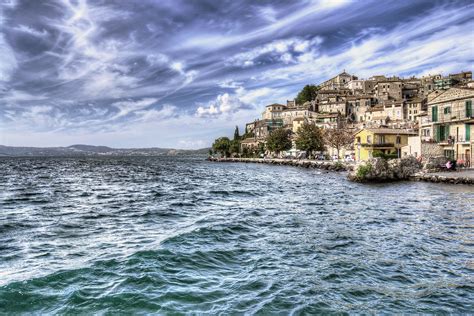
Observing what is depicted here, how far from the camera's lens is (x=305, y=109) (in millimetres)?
169250

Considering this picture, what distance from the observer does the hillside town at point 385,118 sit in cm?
5250

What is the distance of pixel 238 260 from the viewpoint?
12.3m

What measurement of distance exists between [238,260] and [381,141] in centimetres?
6654

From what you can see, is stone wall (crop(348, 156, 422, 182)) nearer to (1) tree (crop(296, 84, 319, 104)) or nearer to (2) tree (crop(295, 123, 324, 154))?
→ (2) tree (crop(295, 123, 324, 154))

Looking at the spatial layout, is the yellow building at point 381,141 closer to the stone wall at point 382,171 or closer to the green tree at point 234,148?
Answer: the stone wall at point 382,171

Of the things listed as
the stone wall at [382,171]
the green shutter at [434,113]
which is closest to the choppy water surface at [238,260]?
the stone wall at [382,171]

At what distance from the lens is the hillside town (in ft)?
172

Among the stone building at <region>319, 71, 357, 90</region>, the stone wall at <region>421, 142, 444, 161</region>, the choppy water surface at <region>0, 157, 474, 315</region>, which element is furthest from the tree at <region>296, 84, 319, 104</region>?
the choppy water surface at <region>0, 157, 474, 315</region>

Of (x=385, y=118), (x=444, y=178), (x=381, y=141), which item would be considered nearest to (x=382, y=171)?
(x=444, y=178)

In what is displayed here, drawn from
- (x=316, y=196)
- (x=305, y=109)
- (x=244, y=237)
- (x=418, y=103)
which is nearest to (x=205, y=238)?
(x=244, y=237)

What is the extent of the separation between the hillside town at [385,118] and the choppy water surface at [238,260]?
3546cm

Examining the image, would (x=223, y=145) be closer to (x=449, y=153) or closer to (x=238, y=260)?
(x=449, y=153)

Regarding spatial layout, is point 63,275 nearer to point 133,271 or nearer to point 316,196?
point 133,271

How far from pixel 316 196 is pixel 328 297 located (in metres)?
22.2
